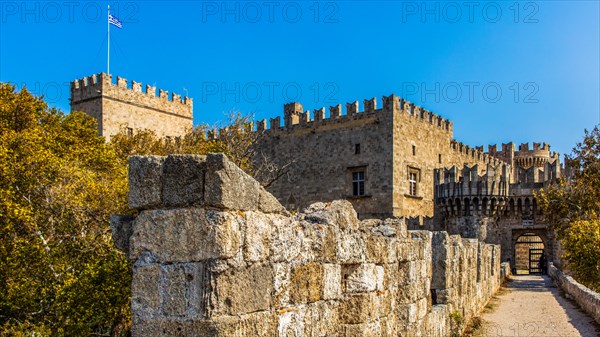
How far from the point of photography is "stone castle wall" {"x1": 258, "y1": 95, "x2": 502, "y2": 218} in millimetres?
27328

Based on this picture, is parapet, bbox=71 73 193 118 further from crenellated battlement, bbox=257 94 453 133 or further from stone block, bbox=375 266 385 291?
stone block, bbox=375 266 385 291

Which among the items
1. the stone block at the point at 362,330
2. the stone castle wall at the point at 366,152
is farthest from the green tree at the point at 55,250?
the stone castle wall at the point at 366,152

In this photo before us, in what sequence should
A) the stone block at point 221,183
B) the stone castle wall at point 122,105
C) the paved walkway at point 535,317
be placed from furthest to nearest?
the stone castle wall at point 122,105 → the paved walkway at point 535,317 → the stone block at point 221,183

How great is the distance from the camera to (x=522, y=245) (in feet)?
115

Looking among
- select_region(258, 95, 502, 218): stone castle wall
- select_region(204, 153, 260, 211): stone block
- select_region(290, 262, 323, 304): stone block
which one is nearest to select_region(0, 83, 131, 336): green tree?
select_region(290, 262, 323, 304): stone block

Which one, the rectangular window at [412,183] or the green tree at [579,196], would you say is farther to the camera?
the rectangular window at [412,183]

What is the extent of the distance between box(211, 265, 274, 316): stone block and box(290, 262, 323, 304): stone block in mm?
273

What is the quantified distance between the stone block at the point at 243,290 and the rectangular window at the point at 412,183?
25.3 meters

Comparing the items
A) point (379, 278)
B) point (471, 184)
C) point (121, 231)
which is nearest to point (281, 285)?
point (121, 231)

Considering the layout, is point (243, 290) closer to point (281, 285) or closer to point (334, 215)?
point (281, 285)

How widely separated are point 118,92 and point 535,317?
23879mm

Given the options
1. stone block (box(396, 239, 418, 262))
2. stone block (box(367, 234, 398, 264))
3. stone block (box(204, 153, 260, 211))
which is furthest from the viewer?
stone block (box(396, 239, 418, 262))

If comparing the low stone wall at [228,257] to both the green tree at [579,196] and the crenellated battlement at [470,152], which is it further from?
the crenellated battlement at [470,152]

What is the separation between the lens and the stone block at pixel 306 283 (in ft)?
11.8
